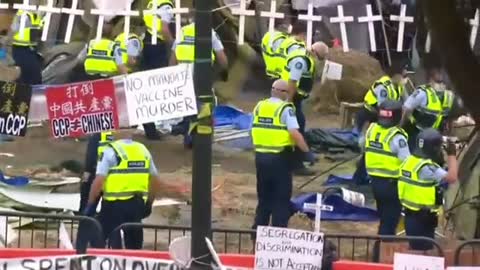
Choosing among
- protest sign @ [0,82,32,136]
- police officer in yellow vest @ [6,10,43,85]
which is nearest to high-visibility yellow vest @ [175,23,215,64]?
police officer in yellow vest @ [6,10,43,85]

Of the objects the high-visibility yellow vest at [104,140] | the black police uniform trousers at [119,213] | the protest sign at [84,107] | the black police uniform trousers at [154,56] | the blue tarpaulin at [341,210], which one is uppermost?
the protest sign at [84,107]

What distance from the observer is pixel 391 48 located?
55.9ft

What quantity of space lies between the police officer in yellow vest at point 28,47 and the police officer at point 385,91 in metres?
4.83

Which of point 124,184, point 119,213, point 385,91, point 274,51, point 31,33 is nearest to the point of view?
point 124,184

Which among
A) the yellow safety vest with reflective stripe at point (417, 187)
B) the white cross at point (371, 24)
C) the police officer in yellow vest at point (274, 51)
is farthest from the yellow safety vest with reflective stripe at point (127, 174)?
the police officer in yellow vest at point (274, 51)

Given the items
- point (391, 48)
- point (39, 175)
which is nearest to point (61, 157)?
point (39, 175)

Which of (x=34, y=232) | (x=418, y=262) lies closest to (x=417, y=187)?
(x=418, y=262)

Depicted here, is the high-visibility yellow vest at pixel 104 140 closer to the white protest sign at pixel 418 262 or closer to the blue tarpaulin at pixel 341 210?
the blue tarpaulin at pixel 341 210

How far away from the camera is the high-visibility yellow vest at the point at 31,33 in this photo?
1784cm

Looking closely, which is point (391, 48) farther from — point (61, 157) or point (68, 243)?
point (68, 243)

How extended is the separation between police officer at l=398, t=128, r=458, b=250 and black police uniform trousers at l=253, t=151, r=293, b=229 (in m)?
1.51

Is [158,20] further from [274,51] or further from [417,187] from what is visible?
[417,187]

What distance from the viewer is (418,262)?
30.4 feet

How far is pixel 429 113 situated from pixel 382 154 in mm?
2060
